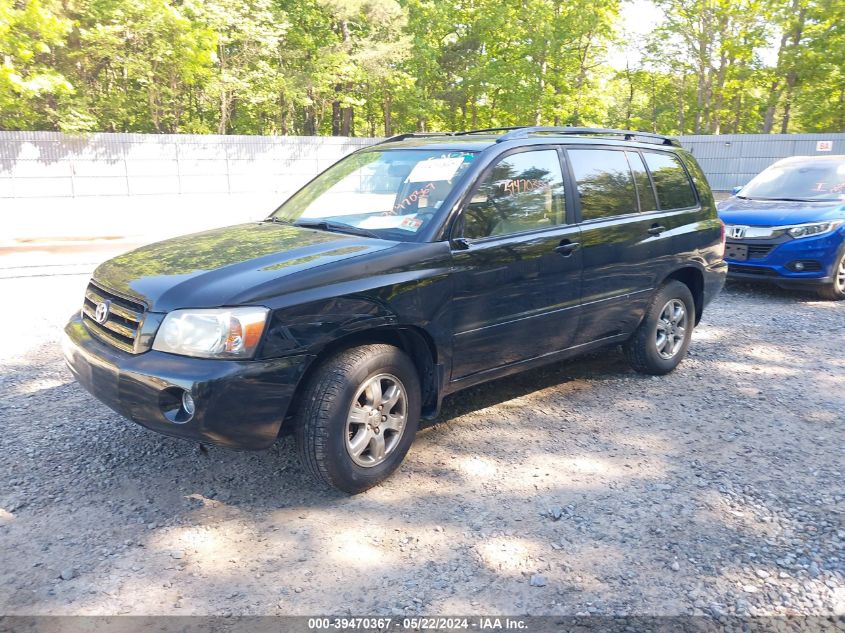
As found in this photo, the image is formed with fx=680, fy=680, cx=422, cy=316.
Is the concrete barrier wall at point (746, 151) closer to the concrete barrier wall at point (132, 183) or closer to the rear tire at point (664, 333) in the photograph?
the concrete barrier wall at point (132, 183)

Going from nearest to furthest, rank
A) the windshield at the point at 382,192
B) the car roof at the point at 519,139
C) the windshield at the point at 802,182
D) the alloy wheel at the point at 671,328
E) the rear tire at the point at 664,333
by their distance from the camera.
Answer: the windshield at the point at 382,192, the car roof at the point at 519,139, the rear tire at the point at 664,333, the alloy wheel at the point at 671,328, the windshield at the point at 802,182

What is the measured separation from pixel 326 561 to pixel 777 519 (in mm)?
2215

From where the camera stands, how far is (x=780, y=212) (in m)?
8.46

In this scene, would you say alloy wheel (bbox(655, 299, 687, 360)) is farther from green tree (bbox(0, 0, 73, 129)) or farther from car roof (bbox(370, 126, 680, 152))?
green tree (bbox(0, 0, 73, 129))

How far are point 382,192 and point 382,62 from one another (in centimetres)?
2626

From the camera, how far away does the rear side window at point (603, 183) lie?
4613mm

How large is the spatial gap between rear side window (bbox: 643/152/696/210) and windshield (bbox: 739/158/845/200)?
171 inches

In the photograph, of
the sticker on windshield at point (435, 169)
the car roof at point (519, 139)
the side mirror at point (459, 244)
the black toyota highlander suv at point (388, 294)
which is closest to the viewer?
the black toyota highlander suv at point (388, 294)

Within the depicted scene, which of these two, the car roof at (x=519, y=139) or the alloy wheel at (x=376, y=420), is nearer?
the alloy wheel at (x=376, y=420)

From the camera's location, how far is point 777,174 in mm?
9727

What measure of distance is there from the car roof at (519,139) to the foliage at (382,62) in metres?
17.0

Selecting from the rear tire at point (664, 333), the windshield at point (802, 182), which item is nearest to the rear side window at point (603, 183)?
the rear tire at point (664, 333)

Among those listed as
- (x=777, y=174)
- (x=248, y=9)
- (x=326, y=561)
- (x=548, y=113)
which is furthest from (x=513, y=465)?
(x=548, y=113)

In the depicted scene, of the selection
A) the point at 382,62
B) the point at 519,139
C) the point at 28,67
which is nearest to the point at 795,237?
the point at 519,139
